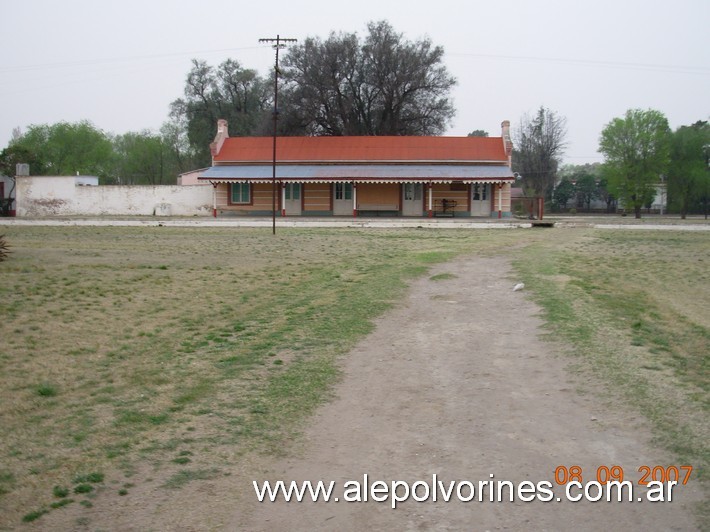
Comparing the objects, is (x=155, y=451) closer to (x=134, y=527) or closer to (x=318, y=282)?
(x=134, y=527)

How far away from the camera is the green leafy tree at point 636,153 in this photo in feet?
171

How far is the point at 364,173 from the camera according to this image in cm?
4506

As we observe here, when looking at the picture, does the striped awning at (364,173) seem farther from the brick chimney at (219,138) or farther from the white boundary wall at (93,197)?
the white boundary wall at (93,197)

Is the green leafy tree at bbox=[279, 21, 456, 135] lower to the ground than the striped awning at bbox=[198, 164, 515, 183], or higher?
higher

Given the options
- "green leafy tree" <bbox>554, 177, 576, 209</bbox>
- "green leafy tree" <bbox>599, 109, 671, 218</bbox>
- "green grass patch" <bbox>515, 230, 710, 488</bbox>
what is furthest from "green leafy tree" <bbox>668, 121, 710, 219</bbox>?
"green grass patch" <bbox>515, 230, 710, 488</bbox>

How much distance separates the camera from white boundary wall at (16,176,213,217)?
48.0m

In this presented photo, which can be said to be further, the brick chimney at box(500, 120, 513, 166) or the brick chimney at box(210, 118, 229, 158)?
the brick chimney at box(210, 118, 229, 158)

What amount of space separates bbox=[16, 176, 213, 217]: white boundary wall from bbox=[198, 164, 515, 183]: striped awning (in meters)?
2.79

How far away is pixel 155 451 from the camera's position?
543cm

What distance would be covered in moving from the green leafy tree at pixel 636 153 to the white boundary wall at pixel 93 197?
1173 inches

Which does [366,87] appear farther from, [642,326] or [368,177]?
[642,326]

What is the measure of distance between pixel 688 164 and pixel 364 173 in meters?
28.2

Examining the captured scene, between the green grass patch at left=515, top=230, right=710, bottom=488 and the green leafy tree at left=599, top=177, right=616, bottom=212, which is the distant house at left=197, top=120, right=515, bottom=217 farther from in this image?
the green leafy tree at left=599, top=177, right=616, bottom=212

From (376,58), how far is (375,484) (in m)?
56.9
